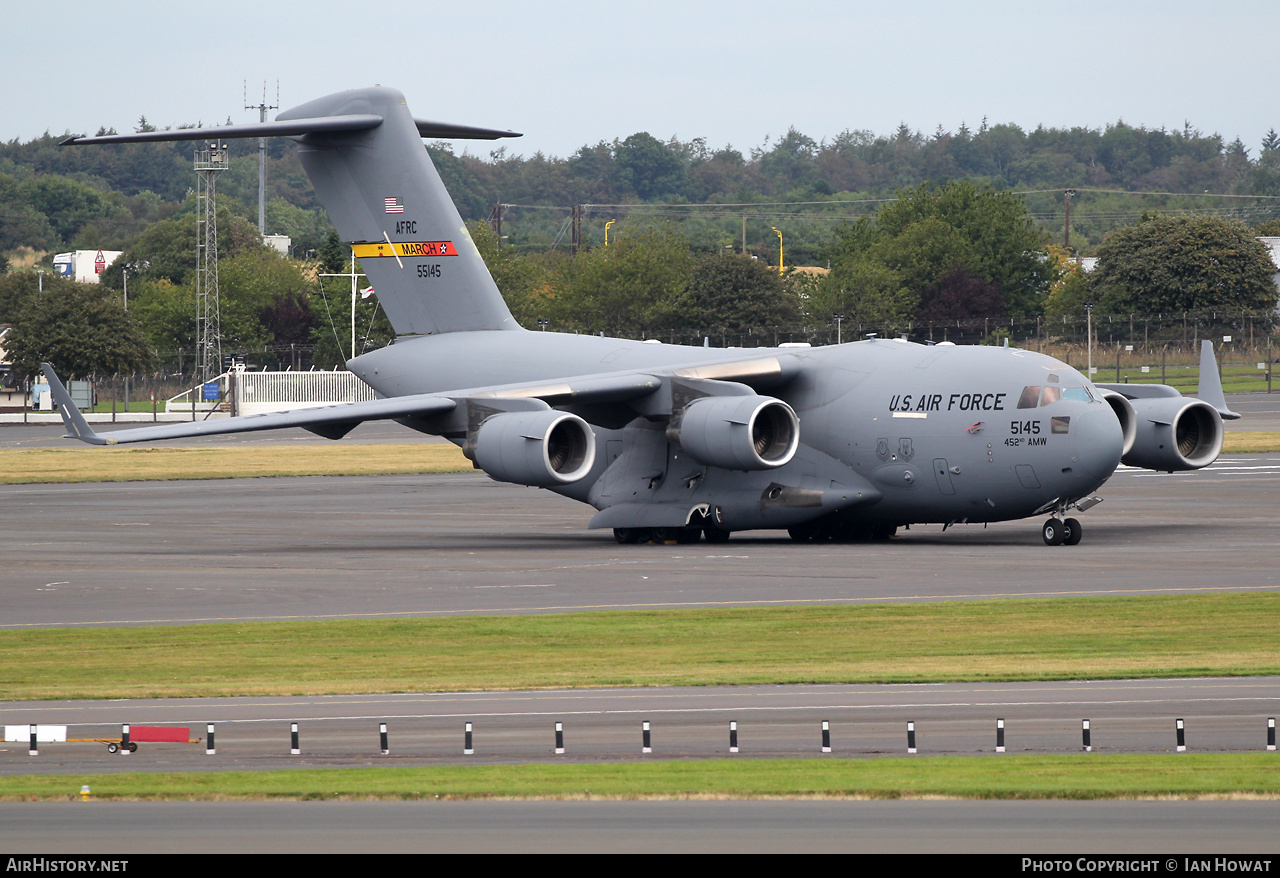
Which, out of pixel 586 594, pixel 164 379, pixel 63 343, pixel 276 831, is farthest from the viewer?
pixel 164 379

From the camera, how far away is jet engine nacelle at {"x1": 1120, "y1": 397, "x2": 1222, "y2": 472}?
103 feet

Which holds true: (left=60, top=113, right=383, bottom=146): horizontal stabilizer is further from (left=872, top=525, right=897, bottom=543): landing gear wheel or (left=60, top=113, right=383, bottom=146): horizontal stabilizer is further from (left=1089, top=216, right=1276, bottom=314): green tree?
(left=1089, top=216, right=1276, bottom=314): green tree

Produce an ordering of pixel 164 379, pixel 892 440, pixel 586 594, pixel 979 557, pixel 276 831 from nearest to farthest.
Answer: pixel 276 831 < pixel 586 594 < pixel 979 557 < pixel 892 440 < pixel 164 379

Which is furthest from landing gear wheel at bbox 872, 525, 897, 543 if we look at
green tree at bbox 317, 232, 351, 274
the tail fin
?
green tree at bbox 317, 232, 351, 274

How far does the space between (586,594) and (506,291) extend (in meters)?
84.9

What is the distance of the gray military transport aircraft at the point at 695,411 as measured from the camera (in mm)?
29344

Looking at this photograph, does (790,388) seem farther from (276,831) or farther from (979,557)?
(276,831)

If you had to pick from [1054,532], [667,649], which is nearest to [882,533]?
[1054,532]

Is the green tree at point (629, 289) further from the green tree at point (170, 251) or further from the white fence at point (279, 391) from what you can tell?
the green tree at point (170, 251)

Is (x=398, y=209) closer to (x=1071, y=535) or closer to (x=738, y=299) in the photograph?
(x=1071, y=535)

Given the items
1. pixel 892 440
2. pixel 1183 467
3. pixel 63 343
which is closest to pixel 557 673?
pixel 892 440

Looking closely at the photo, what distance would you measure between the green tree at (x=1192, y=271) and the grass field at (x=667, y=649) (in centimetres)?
7541

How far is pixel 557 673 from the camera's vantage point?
1769cm

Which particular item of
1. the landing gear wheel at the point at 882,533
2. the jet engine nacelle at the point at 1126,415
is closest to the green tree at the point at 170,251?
the landing gear wheel at the point at 882,533
